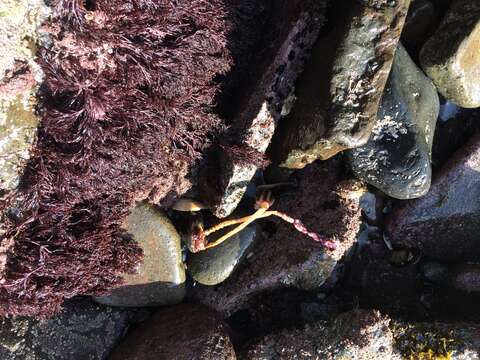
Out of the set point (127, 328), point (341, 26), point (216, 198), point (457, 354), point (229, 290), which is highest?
point (341, 26)

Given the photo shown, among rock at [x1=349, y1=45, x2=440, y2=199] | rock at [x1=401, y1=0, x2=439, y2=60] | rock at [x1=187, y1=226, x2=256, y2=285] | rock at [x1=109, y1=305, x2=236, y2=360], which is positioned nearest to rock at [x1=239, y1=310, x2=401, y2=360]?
rock at [x1=109, y1=305, x2=236, y2=360]

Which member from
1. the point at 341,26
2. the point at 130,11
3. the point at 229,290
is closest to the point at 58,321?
the point at 229,290

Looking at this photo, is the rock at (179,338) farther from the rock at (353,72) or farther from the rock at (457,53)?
the rock at (457,53)

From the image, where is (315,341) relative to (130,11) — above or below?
below

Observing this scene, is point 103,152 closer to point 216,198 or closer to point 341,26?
point 216,198

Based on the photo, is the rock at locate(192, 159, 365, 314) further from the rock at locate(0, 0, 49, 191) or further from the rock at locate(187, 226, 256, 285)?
the rock at locate(0, 0, 49, 191)
